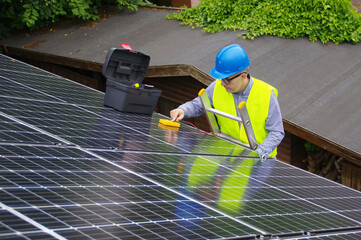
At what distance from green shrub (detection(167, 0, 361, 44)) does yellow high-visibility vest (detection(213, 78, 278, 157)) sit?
13.8ft

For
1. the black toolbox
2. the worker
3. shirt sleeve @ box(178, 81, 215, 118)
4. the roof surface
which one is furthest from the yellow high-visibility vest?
the roof surface

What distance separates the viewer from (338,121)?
844cm

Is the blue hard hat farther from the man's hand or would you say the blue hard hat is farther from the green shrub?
the green shrub

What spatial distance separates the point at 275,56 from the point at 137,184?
6833 millimetres

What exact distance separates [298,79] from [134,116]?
382cm

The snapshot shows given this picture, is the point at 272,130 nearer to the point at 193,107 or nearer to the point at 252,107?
the point at 252,107

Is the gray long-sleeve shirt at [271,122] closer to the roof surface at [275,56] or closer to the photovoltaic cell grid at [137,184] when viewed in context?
the photovoltaic cell grid at [137,184]

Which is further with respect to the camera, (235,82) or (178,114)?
(178,114)

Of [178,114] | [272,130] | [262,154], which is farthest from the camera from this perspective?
[178,114]

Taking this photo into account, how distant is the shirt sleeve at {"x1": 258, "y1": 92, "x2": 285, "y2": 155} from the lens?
6.43 m

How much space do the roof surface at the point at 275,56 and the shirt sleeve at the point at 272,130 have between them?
178 centimetres

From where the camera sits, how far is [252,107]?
261 inches

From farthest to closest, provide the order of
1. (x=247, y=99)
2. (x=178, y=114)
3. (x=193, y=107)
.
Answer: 1. (x=193, y=107)
2. (x=178, y=114)
3. (x=247, y=99)

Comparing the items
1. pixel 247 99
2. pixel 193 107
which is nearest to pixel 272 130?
pixel 247 99
